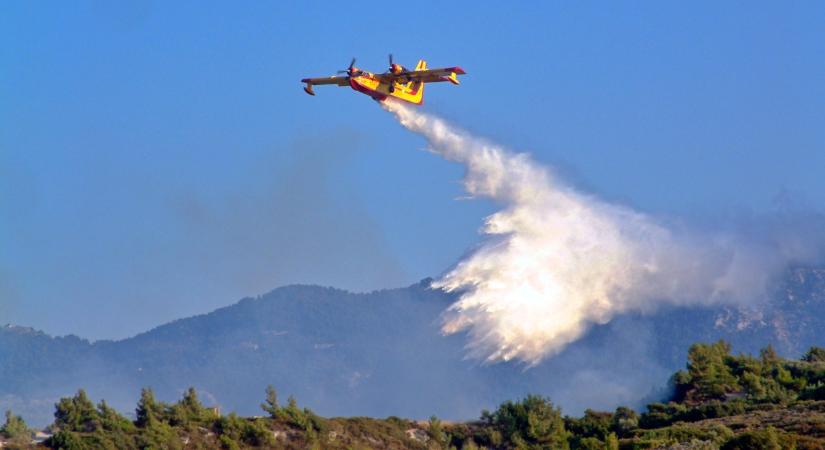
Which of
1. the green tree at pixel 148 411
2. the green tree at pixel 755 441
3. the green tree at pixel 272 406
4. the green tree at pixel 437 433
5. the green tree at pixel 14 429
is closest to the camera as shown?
the green tree at pixel 755 441

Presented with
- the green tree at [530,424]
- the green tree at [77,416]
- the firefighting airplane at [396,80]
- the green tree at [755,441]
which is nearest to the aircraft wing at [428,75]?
the firefighting airplane at [396,80]

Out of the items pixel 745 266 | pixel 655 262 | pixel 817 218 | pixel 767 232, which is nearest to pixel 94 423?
pixel 655 262

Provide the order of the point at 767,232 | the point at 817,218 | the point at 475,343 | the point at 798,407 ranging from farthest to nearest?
the point at 817,218, the point at 767,232, the point at 475,343, the point at 798,407

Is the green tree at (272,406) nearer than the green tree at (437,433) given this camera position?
No

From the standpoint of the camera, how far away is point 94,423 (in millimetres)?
65438

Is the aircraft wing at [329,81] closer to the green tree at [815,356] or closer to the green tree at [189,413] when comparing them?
the green tree at [189,413]

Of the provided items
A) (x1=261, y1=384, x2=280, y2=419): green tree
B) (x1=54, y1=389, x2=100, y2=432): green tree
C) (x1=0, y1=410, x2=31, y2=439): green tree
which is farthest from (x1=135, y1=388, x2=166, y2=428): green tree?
(x1=0, y1=410, x2=31, y2=439): green tree

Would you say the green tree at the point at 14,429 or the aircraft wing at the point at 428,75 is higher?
the aircraft wing at the point at 428,75

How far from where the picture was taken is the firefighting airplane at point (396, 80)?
7488cm

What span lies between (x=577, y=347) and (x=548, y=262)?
1154 inches

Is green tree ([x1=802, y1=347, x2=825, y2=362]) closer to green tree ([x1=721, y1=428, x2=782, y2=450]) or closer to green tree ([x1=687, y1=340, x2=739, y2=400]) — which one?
green tree ([x1=687, y1=340, x2=739, y2=400])

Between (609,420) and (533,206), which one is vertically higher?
(533,206)

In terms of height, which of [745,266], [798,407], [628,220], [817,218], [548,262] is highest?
[817,218]

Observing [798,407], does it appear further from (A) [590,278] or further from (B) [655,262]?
(B) [655,262]
